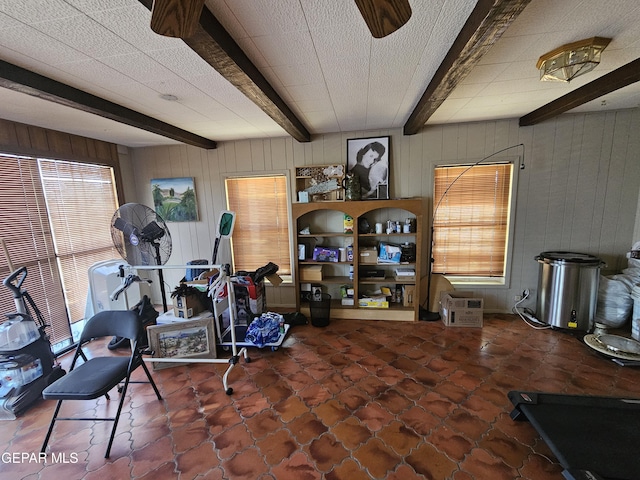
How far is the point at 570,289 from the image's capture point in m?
2.81

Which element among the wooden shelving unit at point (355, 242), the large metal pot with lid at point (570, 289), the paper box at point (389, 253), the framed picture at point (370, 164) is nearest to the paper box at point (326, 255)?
the wooden shelving unit at point (355, 242)

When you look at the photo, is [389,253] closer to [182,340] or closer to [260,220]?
[260,220]

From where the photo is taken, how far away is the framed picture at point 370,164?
326 centimetres

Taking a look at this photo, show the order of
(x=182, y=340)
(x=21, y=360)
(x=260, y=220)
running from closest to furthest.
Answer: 1. (x=21, y=360)
2. (x=182, y=340)
3. (x=260, y=220)

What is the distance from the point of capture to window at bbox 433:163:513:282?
320cm

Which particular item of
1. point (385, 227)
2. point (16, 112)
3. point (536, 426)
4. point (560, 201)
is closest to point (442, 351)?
point (536, 426)

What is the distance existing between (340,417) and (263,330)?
121 cm

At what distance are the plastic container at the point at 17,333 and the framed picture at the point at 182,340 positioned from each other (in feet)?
2.71

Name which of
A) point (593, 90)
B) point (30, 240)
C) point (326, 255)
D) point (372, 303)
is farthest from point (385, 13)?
point (30, 240)

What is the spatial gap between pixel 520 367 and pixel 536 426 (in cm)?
88

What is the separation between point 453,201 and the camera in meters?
3.29

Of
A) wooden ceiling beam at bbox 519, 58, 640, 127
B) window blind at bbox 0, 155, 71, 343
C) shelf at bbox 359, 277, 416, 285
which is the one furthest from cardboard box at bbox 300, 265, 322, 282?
wooden ceiling beam at bbox 519, 58, 640, 127

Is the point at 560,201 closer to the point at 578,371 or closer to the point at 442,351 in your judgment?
the point at 578,371

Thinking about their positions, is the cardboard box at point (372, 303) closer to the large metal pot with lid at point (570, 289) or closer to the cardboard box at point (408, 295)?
the cardboard box at point (408, 295)
